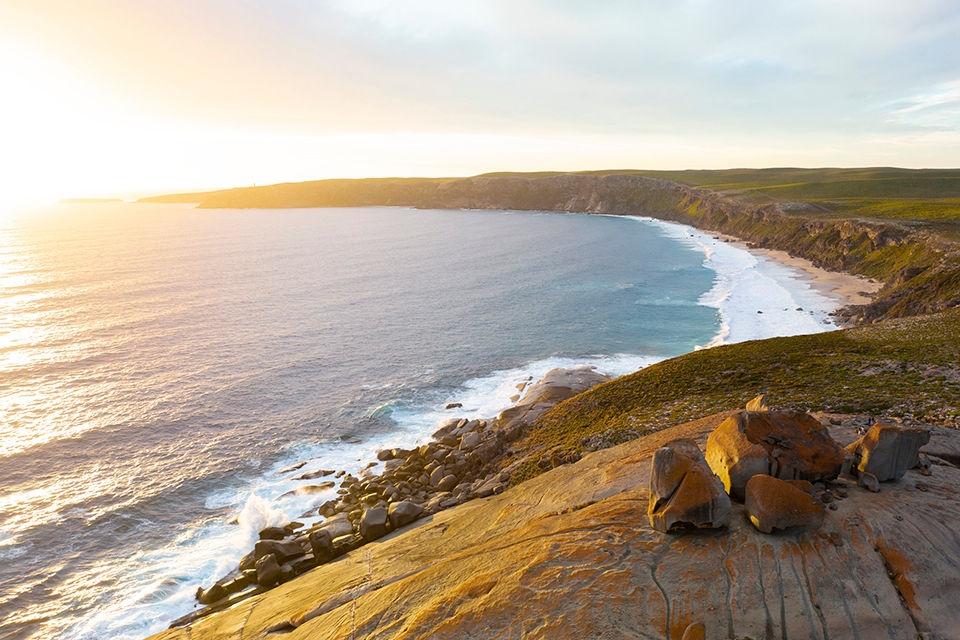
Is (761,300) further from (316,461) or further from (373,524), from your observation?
(373,524)

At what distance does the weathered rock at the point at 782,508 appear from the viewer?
14.2 meters

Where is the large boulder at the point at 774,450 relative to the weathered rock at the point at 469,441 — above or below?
Result: above

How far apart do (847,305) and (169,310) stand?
96.6 m

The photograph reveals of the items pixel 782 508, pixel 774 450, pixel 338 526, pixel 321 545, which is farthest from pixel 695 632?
pixel 338 526

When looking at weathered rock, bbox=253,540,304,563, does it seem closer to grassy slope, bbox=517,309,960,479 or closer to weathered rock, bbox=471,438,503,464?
weathered rock, bbox=471,438,503,464

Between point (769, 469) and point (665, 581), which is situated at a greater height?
point (769, 469)

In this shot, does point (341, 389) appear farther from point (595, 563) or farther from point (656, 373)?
point (595, 563)

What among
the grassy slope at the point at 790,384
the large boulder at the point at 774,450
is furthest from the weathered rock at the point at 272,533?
the large boulder at the point at 774,450

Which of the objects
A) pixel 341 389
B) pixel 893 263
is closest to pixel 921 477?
pixel 341 389

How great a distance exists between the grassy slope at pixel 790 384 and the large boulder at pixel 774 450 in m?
10.5

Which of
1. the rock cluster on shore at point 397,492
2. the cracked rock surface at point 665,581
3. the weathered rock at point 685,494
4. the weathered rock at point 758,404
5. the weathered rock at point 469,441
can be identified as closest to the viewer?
the cracked rock surface at point 665,581

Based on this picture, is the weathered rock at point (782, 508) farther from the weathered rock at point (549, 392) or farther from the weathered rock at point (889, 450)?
the weathered rock at point (549, 392)

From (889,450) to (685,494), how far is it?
7.29 meters

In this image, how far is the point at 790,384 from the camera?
31.1 m
